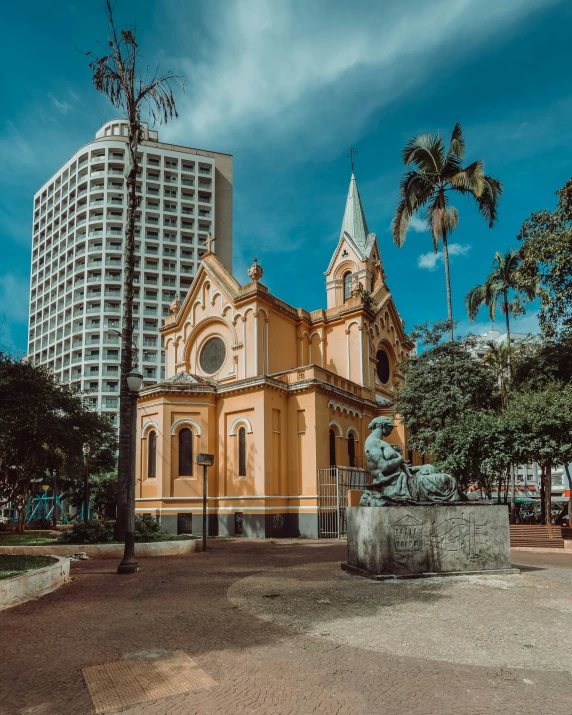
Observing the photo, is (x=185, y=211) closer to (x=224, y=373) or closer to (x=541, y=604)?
(x=224, y=373)

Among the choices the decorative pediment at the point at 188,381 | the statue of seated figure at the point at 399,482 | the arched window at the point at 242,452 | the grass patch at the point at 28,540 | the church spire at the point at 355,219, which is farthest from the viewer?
the church spire at the point at 355,219

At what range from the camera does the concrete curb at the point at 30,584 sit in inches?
343

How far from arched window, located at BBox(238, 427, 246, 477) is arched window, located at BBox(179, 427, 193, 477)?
7.89 ft

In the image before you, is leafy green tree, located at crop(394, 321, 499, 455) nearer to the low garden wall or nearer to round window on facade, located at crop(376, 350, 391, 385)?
round window on facade, located at crop(376, 350, 391, 385)

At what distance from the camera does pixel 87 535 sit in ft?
54.2

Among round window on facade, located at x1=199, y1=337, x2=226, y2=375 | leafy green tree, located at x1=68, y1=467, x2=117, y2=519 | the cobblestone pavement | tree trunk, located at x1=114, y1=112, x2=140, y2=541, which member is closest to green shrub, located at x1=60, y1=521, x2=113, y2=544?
tree trunk, located at x1=114, y1=112, x2=140, y2=541

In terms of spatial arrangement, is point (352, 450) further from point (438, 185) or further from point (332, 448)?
point (438, 185)

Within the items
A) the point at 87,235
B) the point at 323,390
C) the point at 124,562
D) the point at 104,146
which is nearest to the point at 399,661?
the point at 124,562

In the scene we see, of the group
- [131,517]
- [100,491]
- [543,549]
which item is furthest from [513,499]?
[100,491]

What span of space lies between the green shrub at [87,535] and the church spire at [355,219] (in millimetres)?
26491

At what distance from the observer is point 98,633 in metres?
6.99

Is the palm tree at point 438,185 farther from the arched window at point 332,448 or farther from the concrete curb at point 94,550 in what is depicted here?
the concrete curb at point 94,550

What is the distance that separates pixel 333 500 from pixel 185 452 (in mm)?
7337

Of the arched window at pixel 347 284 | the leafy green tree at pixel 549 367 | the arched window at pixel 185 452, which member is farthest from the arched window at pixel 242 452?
the arched window at pixel 347 284
